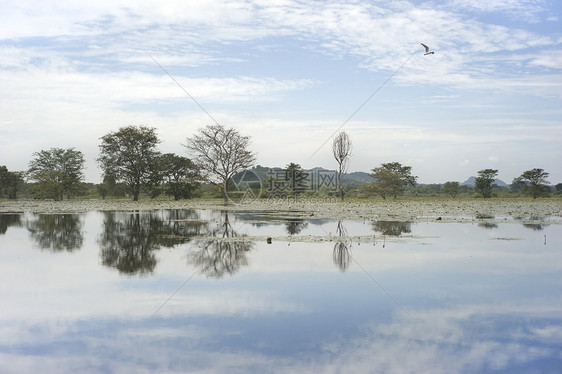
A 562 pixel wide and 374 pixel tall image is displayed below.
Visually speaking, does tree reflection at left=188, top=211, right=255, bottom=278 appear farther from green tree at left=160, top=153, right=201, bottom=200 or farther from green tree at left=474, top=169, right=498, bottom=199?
green tree at left=474, top=169, right=498, bottom=199

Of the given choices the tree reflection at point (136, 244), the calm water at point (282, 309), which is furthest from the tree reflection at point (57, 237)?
the tree reflection at point (136, 244)

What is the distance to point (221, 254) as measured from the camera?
1319 centimetres

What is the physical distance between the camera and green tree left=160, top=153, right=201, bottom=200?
61750 mm

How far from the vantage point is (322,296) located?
8133 mm

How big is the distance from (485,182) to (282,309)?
234 feet

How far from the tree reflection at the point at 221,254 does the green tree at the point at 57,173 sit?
5493cm

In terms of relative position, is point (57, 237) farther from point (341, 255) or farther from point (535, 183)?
point (535, 183)

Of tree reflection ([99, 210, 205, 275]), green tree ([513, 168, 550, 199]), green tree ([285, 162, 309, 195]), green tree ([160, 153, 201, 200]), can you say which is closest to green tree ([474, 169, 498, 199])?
green tree ([513, 168, 550, 199])

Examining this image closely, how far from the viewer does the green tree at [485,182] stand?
233ft

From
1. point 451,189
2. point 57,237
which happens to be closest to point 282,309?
point 57,237

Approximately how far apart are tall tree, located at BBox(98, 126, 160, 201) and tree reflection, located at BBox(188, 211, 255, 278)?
44.3 meters

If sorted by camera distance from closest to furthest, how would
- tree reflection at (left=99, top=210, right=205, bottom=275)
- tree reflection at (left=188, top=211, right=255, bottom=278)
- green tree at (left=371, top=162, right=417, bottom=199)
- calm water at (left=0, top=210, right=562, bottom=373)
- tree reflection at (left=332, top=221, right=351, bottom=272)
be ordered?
calm water at (left=0, top=210, right=562, bottom=373) → tree reflection at (left=188, top=211, right=255, bottom=278) → tree reflection at (left=332, top=221, right=351, bottom=272) → tree reflection at (left=99, top=210, right=205, bottom=275) → green tree at (left=371, top=162, right=417, bottom=199)

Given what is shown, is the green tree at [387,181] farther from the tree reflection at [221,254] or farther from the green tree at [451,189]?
the tree reflection at [221,254]

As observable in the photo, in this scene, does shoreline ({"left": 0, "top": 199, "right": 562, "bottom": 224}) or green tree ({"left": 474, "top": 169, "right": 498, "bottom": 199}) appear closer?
shoreline ({"left": 0, "top": 199, "right": 562, "bottom": 224})
